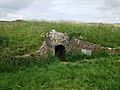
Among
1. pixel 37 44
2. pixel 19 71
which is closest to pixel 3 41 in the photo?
pixel 37 44

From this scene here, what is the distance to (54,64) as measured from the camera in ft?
73.7

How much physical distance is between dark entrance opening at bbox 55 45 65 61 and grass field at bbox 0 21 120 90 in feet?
3.95

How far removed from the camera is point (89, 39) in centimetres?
2744

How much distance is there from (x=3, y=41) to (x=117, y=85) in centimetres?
1101

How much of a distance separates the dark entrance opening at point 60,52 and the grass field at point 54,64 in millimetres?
1203

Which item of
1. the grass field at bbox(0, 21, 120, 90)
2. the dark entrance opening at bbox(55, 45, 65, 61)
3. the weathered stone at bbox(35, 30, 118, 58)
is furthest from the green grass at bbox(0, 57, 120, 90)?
the dark entrance opening at bbox(55, 45, 65, 61)

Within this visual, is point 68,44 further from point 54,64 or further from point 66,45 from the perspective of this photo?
point 54,64

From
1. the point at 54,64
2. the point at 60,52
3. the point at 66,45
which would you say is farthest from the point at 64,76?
the point at 60,52

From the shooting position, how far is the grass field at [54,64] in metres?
18.1

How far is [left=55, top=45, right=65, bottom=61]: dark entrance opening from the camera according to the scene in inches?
1048

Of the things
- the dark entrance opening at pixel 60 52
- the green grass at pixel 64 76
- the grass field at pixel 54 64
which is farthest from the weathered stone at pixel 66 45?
the green grass at pixel 64 76

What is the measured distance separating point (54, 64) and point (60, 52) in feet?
15.9

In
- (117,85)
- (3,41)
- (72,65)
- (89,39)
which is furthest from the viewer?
(89,39)

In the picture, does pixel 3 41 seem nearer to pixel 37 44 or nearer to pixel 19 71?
pixel 37 44
